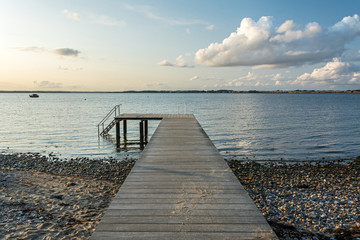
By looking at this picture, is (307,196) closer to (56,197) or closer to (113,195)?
(113,195)

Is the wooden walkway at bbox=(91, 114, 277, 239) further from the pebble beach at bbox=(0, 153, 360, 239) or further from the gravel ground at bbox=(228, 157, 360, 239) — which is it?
the gravel ground at bbox=(228, 157, 360, 239)

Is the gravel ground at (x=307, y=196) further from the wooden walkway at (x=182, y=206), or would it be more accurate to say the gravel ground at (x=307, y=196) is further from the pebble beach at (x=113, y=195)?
the wooden walkway at (x=182, y=206)

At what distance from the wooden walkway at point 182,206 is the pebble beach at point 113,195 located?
1.86 meters

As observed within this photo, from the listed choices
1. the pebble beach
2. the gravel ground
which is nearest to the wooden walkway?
the pebble beach

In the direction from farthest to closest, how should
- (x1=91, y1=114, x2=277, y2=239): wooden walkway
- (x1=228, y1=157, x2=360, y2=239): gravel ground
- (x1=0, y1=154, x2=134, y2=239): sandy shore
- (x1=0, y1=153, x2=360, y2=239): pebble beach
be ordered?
(x1=228, y1=157, x2=360, y2=239): gravel ground
(x1=0, y1=153, x2=360, y2=239): pebble beach
(x1=0, y1=154, x2=134, y2=239): sandy shore
(x1=91, y1=114, x2=277, y2=239): wooden walkway

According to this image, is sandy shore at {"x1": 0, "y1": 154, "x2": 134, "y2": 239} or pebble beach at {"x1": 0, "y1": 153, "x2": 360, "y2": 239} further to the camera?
pebble beach at {"x1": 0, "y1": 153, "x2": 360, "y2": 239}

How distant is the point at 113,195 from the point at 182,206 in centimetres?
491

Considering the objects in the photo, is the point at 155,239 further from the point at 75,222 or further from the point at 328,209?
the point at 328,209

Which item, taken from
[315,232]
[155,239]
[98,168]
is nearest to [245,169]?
[315,232]

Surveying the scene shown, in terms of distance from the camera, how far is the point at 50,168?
12.2 meters

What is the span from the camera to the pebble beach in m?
5.81

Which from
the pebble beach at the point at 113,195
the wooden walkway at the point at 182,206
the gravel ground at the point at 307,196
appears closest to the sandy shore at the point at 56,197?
the pebble beach at the point at 113,195

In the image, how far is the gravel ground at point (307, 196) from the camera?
5996 mm

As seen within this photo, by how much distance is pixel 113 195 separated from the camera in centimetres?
827
